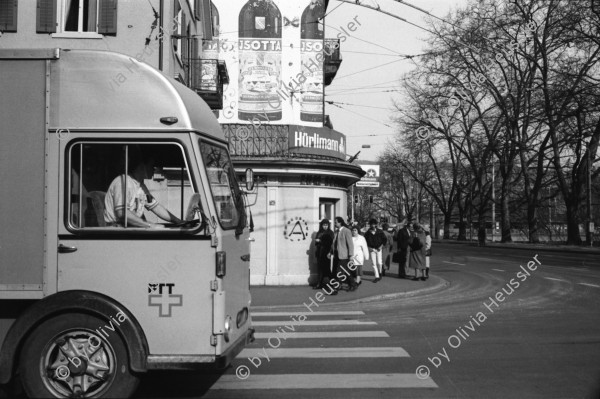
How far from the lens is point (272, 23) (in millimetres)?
23078

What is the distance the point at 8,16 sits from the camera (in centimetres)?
1645

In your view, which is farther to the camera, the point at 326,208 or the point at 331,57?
the point at 331,57

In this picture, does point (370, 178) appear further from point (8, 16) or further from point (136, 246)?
point (136, 246)

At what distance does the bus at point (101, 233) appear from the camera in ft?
18.0

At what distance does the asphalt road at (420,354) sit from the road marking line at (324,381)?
1 cm

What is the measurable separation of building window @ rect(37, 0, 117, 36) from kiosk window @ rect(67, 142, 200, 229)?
39.4 feet

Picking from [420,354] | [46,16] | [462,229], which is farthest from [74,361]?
[462,229]

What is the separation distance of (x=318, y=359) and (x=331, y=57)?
2402 centimetres

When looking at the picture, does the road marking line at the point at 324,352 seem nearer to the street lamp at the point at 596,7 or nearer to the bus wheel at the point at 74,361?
the bus wheel at the point at 74,361

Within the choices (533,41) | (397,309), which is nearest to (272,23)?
(397,309)

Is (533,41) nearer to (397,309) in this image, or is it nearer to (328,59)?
(328,59)

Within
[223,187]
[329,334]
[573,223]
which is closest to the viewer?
[223,187]

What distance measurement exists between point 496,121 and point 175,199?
144 ft

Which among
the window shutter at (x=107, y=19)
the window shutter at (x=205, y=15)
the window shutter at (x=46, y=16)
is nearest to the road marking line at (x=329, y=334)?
the window shutter at (x=107, y=19)
